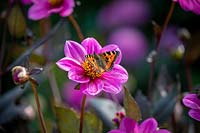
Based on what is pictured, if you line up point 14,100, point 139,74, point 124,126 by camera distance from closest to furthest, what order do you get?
point 124,126 → point 14,100 → point 139,74

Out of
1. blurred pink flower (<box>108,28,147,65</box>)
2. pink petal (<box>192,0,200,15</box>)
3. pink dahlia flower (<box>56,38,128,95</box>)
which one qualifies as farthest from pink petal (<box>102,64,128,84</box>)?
blurred pink flower (<box>108,28,147,65</box>)

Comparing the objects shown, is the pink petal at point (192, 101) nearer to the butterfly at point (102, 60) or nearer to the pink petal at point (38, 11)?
the butterfly at point (102, 60)

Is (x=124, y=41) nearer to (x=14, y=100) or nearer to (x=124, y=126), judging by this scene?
(x=14, y=100)

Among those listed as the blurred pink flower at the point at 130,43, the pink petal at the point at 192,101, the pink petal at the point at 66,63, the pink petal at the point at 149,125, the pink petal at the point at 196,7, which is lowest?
the blurred pink flower at the point at 130,43

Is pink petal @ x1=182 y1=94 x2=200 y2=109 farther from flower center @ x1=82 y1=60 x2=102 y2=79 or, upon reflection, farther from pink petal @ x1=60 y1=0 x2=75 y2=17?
pink petal @ x1=60 y1=0 x2=75 y2=17

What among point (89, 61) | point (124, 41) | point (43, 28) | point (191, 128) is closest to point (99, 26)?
point (124, 41)

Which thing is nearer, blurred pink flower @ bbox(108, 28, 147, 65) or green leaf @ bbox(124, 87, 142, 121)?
green leaf @ bbox(124, 87, 142, 121)

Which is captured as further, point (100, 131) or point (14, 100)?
point (14, 100)

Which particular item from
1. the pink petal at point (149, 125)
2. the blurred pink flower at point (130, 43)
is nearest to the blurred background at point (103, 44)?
the blurred pink flower at point (130, 43)
